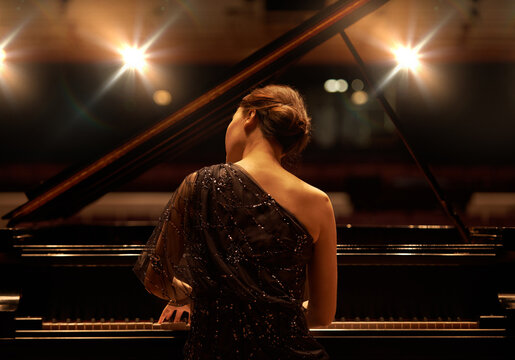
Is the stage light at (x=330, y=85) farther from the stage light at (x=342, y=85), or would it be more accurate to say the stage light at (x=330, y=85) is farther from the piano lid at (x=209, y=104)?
the piano lid at (x=209, y=104)

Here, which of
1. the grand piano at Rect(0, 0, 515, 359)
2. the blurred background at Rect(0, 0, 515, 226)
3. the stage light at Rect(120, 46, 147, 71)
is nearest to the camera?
the grand piano at Rect(0, 0, 515, 359)

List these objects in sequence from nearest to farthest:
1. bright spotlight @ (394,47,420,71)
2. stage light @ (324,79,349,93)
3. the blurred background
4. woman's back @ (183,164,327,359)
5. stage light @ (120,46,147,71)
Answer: woman's back @ (183,164,327,359), the blurred background, stage light @ (324,79,349,93), stage light @ (120,46,147,71), bright spotlight @ (394,47,420,71)

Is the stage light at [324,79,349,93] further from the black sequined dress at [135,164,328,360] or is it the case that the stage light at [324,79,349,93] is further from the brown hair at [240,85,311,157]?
the black sequined dress at [135,164,328,360]

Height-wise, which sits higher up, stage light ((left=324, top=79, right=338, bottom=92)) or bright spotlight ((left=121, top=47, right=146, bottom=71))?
bright spotlight ((left=121, top=47, right=146, bottom=71))

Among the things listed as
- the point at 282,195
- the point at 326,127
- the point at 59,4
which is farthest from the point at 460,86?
the point at 282,195

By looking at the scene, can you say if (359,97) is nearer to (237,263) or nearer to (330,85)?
(330,85)

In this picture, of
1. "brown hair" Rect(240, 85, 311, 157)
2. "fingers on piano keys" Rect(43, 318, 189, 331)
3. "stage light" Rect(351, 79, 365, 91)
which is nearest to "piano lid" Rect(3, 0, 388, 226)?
"fingers on piano keys" Rect(43, 318, 189, 331)

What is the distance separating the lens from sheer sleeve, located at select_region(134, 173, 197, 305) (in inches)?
50.4

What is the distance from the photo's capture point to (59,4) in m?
8.12

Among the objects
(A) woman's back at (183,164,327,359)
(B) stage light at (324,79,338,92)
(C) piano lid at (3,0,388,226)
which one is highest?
(B) stage light at (324,79,338,92)

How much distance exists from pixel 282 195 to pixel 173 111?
3.28 feet

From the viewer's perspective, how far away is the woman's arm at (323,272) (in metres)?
1.28

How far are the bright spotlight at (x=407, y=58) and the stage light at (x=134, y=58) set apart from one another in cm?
452

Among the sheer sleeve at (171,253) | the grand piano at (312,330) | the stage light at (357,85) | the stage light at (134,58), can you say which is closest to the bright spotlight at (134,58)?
the stage light at (134,58)
